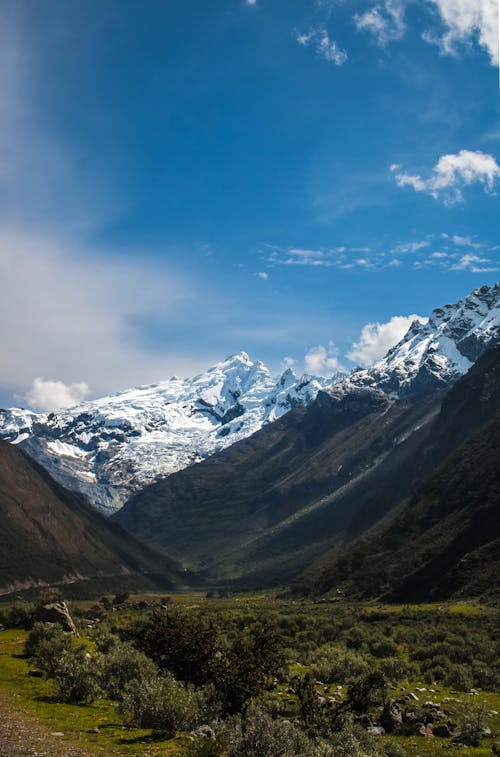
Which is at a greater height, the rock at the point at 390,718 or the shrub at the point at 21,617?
the shrub at the point at 21,617

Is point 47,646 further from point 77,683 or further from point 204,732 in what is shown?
point 204,732

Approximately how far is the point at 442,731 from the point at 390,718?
8.38 feet

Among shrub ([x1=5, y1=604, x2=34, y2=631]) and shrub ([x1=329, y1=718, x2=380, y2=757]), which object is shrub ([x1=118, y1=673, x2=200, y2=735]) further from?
shrub ([x1=5, y1=604, x2=34, y2=631])

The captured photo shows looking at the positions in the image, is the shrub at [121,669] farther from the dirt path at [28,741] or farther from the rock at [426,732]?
the rock at [426,732]

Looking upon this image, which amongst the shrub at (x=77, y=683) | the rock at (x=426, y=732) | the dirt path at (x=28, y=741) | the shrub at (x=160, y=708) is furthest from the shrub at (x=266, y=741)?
the shrub at (x=77, y=683)

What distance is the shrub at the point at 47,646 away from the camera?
41.3 m

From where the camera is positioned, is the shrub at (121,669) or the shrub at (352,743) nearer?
the shrub at (352,743)

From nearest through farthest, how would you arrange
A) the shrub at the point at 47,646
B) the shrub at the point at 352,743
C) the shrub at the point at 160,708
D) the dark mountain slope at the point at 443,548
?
1. the shrub at the point at 352,743
2. the shrub at the point at 160,708
3. the shrub at the point at 47,646
4. the dark mountain slope at the point at 443,548

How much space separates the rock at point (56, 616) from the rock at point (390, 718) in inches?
1273

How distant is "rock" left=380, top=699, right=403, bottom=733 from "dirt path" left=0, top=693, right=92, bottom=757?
51.7ft

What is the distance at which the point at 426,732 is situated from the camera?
3011 centimetres

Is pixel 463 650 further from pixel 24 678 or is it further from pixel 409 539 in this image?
pixel 409 539

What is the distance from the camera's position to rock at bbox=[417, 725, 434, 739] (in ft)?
98.0

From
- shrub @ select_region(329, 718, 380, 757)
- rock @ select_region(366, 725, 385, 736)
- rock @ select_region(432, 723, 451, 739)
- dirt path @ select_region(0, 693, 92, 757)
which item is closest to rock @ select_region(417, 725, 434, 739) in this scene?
rock @ select_region(432, 723, 451, 739)
